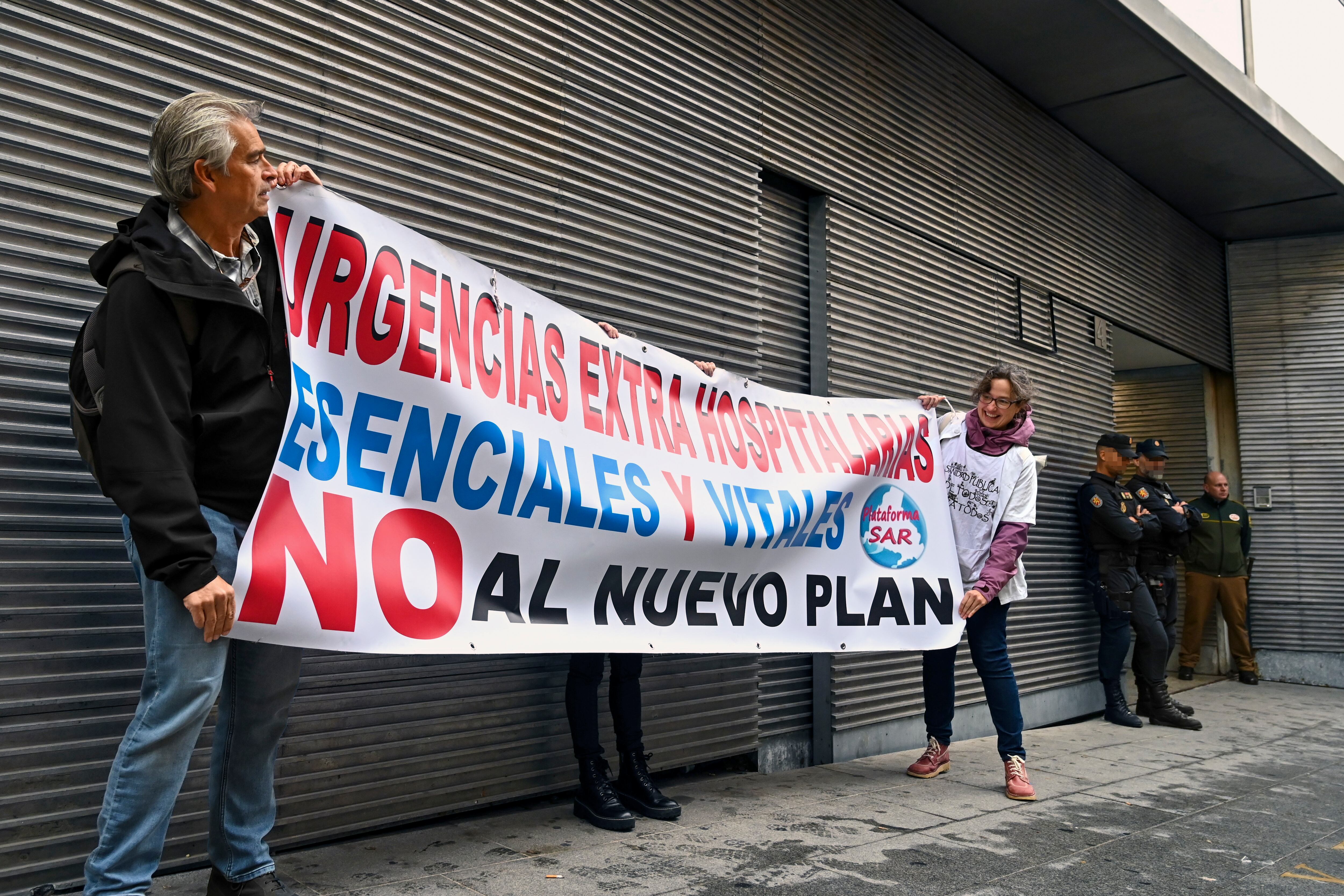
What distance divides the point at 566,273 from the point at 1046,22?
15.8ft

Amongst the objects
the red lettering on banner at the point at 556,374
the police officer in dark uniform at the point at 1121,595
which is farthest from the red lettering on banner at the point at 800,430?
the police officer in dark uniform at the point at 1121,595

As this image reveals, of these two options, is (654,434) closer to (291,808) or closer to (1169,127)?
(291,808)

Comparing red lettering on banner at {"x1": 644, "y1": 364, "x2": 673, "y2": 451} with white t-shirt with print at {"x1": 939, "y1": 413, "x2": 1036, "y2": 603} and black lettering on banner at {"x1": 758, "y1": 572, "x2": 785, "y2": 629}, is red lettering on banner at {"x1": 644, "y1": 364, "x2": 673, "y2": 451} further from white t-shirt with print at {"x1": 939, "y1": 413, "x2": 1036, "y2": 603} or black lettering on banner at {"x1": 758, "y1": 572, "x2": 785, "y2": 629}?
white t-shirt with print at {"x1": 939, "y1": 413, "x2": 1036, "y2": 603}

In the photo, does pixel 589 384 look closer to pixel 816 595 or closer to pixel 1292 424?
pixel 816 595

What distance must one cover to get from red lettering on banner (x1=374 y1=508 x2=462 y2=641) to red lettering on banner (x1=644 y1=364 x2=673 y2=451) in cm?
107

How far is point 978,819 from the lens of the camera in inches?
161

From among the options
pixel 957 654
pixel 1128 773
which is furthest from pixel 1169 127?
pixel 1128 773

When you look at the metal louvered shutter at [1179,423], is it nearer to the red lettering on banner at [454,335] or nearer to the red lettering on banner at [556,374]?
the red lettering on banner at [556,374]

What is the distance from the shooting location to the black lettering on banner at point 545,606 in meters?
3.19

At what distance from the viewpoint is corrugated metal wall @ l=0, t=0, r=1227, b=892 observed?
2738 millimetres

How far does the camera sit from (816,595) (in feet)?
14.0

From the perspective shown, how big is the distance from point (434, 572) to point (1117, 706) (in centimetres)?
628

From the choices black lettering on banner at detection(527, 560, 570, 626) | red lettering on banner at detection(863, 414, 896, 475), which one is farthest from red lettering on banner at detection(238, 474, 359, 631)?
red lettering on banner at detection(863, 414, 896, 475)

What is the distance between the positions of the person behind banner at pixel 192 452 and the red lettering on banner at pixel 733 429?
199 cm
